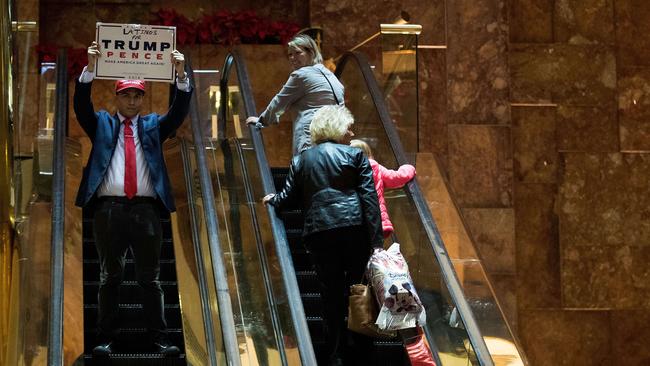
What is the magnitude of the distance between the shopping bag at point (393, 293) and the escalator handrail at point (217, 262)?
75 centimetres

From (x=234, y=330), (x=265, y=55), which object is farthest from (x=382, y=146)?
(x=265, y=55)

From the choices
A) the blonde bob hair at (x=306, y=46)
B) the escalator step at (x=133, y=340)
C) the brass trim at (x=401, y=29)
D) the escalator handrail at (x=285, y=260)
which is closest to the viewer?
the escalator handrail at (x=285, y=260)

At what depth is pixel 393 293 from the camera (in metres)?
5.76

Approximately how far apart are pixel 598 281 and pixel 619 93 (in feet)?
6.24

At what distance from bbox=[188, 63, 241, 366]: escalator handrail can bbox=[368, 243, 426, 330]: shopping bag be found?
753 mm

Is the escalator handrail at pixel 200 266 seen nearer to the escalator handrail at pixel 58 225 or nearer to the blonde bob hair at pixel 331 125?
the escalator handrail at pixel 58 225

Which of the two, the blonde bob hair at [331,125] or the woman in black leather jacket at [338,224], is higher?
the blonde bob hair at [331,125]

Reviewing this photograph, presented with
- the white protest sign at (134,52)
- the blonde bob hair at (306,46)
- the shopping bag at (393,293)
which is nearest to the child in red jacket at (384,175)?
the shopping bag at (393,293)

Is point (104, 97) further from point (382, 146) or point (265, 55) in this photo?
point (382, 146)

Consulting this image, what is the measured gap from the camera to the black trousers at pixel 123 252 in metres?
6.27

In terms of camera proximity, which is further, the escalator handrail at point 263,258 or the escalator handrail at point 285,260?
the escalator handrail at point 263,258

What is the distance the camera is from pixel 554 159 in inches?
439

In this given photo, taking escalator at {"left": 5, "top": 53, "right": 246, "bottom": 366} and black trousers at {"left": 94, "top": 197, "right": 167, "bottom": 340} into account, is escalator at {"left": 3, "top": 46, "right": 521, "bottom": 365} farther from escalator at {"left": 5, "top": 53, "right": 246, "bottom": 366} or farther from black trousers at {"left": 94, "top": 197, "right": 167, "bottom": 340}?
black trousers at {"left": 94, "top": 197, "right": 167, "bottom": 340}

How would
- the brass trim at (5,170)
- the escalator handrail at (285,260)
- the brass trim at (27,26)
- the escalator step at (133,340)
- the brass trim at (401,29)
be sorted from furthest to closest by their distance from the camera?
the brass trim at (27,26) → the brass trim at (401,29) → the brass trim at (5,170) → the escalator step at (133,340) → the escalator handrail at (285,260)
